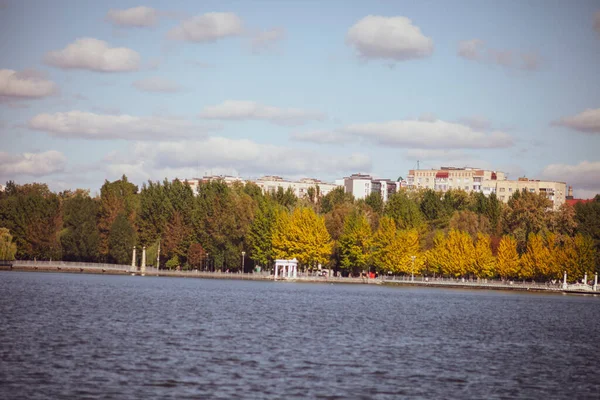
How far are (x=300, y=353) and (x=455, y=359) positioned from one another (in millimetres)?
7502

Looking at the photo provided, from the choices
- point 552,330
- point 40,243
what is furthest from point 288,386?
point 40,243

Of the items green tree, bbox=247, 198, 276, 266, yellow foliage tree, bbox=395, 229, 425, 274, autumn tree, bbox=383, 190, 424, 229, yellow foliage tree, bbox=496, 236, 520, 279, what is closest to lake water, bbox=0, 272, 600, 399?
yellow foliage tree, bbox=395, 229, 425, 274

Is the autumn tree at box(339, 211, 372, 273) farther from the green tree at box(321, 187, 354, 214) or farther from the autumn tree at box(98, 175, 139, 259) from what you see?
the autumn tree at box(98, 175, 139, 259)

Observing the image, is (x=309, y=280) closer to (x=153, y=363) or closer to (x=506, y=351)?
(x=506, y=351)

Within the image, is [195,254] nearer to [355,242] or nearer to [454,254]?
[355,242]

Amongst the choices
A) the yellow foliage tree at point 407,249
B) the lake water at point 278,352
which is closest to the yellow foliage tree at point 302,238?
the yellow foliage tree at point 407,249

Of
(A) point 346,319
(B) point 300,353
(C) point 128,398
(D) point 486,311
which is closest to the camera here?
(C) point 128,398

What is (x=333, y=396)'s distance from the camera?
3123cm

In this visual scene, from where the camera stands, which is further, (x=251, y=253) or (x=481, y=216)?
(x=481, y=216)

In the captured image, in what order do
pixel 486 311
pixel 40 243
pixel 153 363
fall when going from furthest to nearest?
pixel 40 243 → pixel 486 311 → pixel 153 363

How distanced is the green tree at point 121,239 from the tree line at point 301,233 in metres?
0.16

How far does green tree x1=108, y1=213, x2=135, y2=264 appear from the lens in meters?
144

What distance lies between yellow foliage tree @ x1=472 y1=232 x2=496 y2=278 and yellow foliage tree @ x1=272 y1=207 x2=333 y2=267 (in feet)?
74.0

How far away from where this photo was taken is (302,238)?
13688cm
